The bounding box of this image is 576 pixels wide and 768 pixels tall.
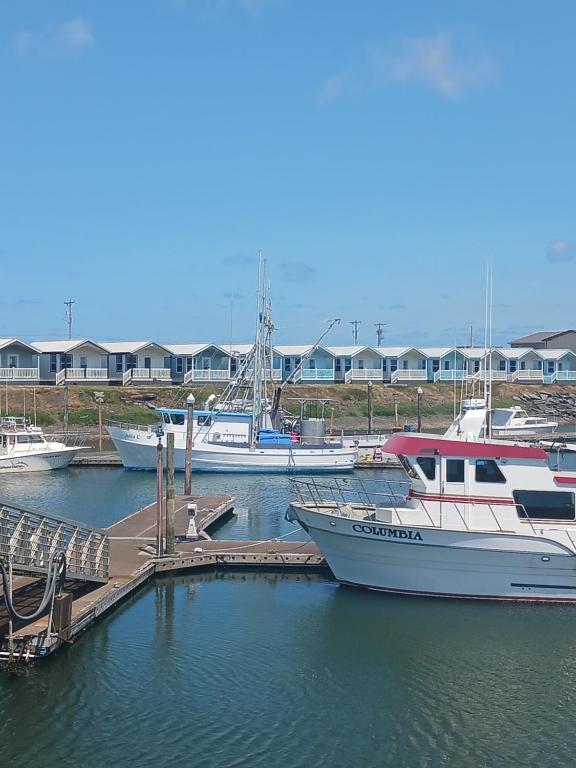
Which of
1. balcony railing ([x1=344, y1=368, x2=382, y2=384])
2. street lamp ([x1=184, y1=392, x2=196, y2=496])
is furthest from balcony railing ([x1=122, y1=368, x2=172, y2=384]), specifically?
street lamp ([x1=184, y1=392, x2=196, y2=496])

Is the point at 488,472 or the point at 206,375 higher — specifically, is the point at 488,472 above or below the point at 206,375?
below

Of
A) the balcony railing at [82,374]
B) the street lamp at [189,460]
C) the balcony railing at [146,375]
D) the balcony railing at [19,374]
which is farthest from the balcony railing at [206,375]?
the street lamp at [189,460]

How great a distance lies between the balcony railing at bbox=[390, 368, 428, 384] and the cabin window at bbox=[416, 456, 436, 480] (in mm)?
64838

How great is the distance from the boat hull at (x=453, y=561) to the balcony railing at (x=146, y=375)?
2160 inches

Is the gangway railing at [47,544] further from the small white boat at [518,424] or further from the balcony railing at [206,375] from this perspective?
the balcony railing at [206,375]

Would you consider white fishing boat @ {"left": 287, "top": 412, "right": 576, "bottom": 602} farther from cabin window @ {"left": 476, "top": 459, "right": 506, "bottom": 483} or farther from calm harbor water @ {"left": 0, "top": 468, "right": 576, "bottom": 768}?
calm harbor water @ {"left": 0, "top": 468, "right": 576, "bottom": 768}

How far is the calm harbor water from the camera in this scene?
14469 millimetres

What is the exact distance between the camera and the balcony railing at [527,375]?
3573 inches

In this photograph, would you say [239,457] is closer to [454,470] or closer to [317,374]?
[454,470]

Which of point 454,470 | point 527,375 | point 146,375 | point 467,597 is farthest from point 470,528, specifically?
point 527,375

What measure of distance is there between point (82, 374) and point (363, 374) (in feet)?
88.9

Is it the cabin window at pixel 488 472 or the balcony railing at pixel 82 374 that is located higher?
the balcony railing at pixel 82 374

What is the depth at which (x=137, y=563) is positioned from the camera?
2338 centimetres

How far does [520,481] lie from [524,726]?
7497 mm
